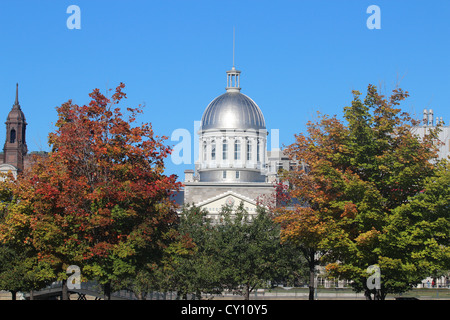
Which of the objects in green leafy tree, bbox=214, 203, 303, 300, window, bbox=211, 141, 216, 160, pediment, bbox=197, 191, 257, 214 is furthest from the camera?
window, bbox=211, 141, 216, 160

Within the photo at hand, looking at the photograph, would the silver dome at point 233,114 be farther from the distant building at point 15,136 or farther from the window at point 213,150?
the distant building at point 15,136

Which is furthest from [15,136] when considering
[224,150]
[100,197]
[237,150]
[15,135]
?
[100,197]

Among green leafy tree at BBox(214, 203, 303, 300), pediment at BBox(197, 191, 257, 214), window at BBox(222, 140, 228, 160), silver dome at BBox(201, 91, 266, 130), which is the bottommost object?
green leafy tree at BBox(214, 203, 303, 300)

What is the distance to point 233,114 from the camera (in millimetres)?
114688

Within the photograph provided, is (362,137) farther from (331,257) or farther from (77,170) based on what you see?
(77,170)

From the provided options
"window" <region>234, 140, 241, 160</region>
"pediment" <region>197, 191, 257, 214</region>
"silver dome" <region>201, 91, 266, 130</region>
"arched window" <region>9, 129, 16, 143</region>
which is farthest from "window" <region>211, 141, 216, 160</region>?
"arched window" <region>9, 129, 16, 143</region>

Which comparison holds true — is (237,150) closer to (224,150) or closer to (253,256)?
(224,150)

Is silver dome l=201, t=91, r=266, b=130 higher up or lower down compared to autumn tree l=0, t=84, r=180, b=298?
higher up

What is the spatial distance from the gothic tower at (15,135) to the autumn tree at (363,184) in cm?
10891

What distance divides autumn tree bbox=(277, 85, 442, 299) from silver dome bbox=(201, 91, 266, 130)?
73254 millimetres

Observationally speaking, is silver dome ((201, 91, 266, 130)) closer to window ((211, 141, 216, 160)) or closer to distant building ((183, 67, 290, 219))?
distant building ((183, 67, 290, 219))

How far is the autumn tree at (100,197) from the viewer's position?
3500 centimetres

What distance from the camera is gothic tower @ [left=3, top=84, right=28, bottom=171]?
467 ft

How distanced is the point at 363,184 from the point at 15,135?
382 feet
